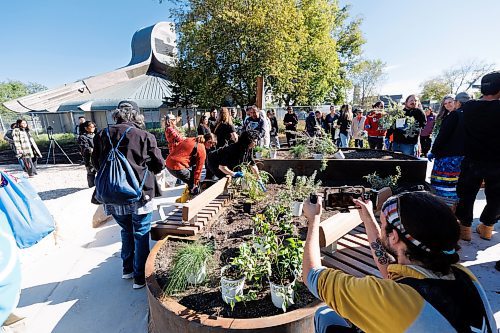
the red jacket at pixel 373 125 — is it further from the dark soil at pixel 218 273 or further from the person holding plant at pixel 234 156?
the dark soil at pixel 218 273

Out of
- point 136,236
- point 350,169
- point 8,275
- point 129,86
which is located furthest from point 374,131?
point 129,86

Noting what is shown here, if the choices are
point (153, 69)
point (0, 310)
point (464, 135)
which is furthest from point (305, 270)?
point (153, 69)

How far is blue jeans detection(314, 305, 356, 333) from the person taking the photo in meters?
1.44

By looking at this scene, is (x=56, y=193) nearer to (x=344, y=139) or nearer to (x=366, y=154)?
(x=366, y=154)

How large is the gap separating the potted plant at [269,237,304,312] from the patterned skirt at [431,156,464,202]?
2.58 m

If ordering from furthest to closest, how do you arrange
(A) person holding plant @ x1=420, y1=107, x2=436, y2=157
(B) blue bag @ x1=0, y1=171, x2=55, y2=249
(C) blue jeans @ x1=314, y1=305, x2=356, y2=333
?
1. (A) person holding plant @ x1=420, y1=107, x2=436, y2=157
2. (B) blue bag @ x1=0, y1=171, x2=55, y2=249
3. (C) blue jeans @ x1=314, y1=305, x2=356, y2=333

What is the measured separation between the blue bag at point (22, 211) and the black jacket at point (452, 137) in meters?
4.25

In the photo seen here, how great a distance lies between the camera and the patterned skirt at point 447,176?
3406 millimetres

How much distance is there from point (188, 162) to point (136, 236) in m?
1.75

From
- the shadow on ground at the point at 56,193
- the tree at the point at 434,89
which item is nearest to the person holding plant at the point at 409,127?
the shadow on ground at the point at 56,193

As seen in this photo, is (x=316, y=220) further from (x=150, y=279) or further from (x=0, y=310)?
(x=0, y=310)

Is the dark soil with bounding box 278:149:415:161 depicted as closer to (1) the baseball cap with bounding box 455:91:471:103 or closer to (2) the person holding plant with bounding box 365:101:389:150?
(2) the person holding plant with bounding box 365:101:389:150

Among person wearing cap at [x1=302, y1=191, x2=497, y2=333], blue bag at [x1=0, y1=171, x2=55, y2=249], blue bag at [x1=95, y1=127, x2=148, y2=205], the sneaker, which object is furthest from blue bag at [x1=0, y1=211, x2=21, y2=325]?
person wearing cap at [x1=302, y1=191, x2=497, y2=333]

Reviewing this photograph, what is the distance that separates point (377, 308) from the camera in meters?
0.93
